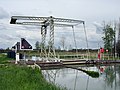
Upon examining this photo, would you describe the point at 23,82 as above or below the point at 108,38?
below

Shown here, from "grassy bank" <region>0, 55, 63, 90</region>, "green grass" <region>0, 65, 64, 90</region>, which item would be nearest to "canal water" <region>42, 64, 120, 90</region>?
"grassy bank" <region>0, 55, 63, 90</region>

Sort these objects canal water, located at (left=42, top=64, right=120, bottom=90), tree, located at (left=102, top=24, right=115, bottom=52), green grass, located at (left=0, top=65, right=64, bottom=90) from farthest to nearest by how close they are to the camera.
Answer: tree, located at (left=102, top=24, right=115, bottom=52), canal water, located at (left=42, top=64, right=120, bottom=90), green grass, located at (left=0, top=65, right=64, bottom=90)

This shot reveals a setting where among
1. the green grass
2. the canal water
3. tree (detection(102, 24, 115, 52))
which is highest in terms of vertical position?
tree (detection(102, 24, 115, 52))

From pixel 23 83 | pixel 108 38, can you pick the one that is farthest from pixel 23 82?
pixel 108 38

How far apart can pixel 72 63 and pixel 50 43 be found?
4617mm

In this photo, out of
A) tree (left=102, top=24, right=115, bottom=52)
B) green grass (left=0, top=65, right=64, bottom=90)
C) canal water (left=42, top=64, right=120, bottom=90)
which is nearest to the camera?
green grass (left=0, top=65, right=64, bottom=90)

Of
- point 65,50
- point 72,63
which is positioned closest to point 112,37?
point 65,50

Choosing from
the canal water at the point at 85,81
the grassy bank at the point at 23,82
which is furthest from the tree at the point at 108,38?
the grassy bank at the point at 23,82

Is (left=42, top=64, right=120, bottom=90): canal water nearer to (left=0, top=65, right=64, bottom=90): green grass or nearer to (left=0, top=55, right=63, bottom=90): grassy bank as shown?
(left=0, top=55, right=63, bottom=90): grassy bank

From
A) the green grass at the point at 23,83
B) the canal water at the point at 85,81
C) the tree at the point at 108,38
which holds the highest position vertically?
the tree at the point at 108,38

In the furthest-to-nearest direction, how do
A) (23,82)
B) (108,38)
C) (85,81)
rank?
(108,38) < (85,81) < (23,82)

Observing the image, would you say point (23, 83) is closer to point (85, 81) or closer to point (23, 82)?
point (23, 82)

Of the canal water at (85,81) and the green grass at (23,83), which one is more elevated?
the green grass at (23,83)

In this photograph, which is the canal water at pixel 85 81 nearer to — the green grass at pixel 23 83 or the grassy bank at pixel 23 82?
the grassy bank at pixel 23 82
